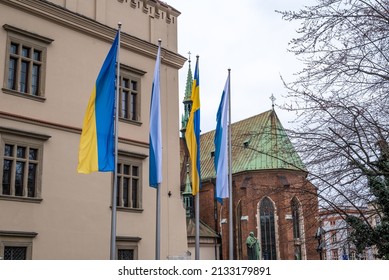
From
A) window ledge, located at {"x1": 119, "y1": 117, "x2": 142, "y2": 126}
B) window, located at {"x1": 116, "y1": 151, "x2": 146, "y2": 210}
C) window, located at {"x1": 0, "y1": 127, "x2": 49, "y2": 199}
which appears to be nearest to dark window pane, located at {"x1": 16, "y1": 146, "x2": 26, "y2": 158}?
window, located at {"x1": 0, "y1": 127, "x2": 49, "y2": 199}

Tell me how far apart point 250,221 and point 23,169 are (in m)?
26.6

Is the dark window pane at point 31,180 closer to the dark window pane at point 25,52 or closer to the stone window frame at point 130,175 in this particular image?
the stone window frame at point 130,175

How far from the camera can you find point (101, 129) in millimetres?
13391

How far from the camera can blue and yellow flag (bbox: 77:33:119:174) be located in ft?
43.1

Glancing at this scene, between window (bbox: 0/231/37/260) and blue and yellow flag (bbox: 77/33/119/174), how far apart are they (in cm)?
339

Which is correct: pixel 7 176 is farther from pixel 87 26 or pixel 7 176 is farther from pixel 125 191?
pixel 87 26

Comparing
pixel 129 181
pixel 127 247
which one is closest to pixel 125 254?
pixel 127 247

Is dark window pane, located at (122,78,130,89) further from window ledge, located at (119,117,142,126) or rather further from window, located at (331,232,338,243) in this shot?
window, located at (331,232,338,243)

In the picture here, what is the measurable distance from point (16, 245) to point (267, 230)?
27.5 m

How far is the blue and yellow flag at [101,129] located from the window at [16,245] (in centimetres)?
339

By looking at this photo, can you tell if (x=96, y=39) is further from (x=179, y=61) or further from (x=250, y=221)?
(x=250, y=221)

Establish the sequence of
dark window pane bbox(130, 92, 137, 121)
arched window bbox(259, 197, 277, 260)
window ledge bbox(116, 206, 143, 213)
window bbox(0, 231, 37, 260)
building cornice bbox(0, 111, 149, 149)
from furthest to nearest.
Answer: arched window bbox(259, 197, 277, 260) < dark window pane bbox(130, 92, 137, 121) < window ledge bbox(116, 206, 143, 213) < building cornice bbox(0, 111, 149, 149) < window bbox(0, 231, 37, 260)

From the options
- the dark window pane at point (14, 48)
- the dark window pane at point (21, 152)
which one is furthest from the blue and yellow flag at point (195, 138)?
the dark window pane at point (14, 48)

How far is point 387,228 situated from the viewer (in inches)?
437
